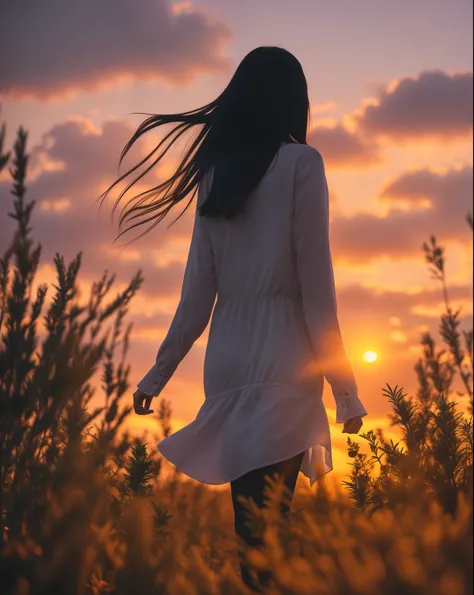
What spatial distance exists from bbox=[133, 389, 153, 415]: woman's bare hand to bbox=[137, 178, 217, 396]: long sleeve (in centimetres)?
5

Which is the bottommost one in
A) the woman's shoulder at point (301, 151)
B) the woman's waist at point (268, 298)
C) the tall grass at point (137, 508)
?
the tall grass at point (137, 508)

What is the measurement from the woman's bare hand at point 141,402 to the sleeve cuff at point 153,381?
0.03 m

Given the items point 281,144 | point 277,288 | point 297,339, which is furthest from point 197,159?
point 297,339

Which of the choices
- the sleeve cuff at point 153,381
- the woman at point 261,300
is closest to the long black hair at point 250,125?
the woman at point 261,300

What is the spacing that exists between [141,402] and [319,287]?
1141 millimetres

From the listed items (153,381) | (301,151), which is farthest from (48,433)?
(301,151)

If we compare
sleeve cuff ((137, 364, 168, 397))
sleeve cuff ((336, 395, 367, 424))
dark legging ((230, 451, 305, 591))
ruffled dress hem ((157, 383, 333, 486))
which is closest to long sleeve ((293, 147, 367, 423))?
sleeve cuff ((336, 395, 367, 424))

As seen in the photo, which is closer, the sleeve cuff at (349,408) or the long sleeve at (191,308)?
the sleeve cuff at (349,408)

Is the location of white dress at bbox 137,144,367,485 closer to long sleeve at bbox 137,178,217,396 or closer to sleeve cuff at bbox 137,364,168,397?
long sleeve at bbox 137,178,217,396

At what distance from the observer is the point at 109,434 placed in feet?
9.41

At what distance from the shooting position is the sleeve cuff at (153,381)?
363 cm

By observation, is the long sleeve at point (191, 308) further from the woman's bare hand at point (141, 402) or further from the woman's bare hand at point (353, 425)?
the woman's bare hand at point (353, 425)

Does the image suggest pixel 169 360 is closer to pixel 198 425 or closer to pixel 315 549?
pixel 198 425

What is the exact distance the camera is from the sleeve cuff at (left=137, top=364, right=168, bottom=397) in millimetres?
3633
